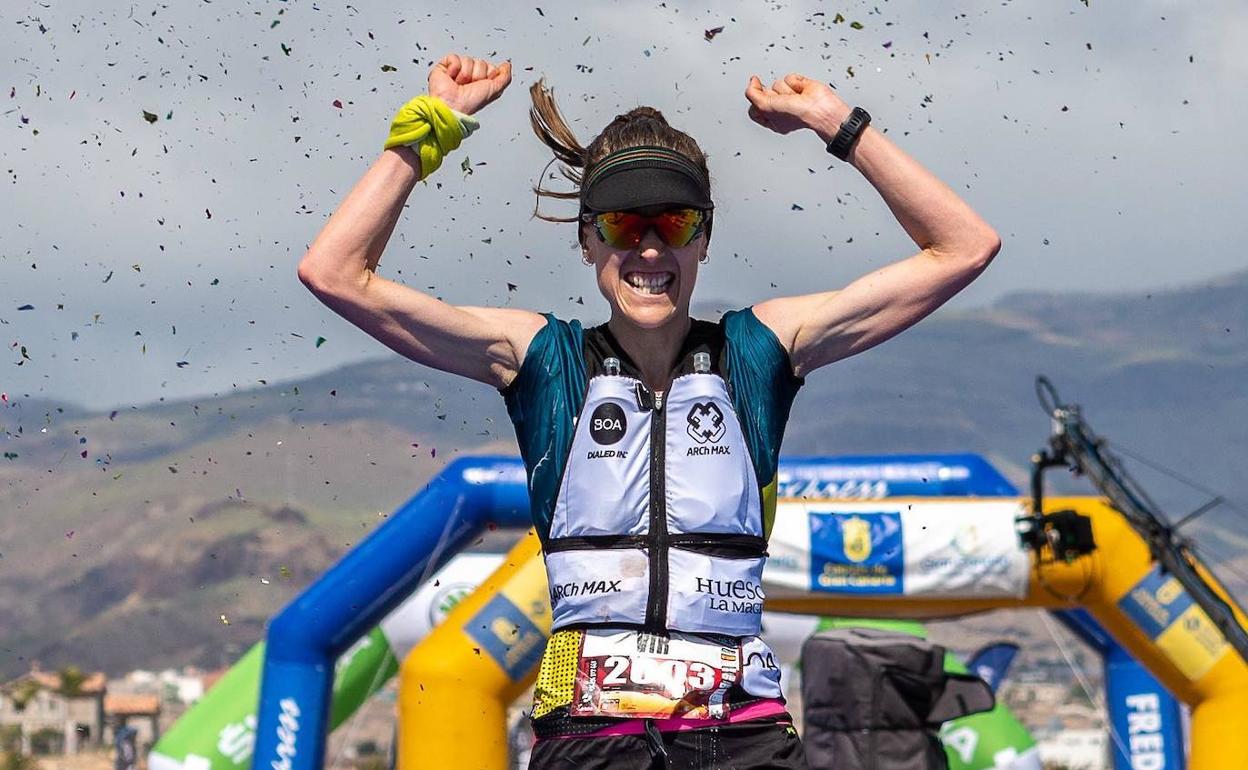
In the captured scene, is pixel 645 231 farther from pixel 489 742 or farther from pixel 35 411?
pixel 35 411

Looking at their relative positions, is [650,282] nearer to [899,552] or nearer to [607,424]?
[607,424]

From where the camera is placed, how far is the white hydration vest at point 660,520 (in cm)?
361

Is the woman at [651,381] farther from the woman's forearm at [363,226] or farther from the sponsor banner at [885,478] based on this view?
the sponsor banner at [885,478]

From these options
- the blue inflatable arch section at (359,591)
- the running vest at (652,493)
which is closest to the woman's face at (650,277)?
the running vest at (652,493)

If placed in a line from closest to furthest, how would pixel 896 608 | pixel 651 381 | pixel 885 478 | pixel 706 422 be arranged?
1. pixel 706 422
2. pixel 651 381
3. pixel 896 608
4. pixel 885 478

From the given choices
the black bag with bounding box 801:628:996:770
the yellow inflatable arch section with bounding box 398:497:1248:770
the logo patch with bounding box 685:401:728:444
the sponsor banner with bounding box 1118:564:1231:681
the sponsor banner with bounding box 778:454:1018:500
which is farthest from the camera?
the sponsor banner with bounding box 778:454:1018:500

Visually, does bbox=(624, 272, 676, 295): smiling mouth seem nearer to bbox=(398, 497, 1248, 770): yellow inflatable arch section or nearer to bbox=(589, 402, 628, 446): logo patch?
bbox=(589, 402, 628, 446): logo patch

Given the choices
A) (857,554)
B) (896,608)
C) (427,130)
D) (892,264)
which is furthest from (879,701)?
(427,130)

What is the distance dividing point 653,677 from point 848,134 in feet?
3.83

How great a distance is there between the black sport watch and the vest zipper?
0.67 metres

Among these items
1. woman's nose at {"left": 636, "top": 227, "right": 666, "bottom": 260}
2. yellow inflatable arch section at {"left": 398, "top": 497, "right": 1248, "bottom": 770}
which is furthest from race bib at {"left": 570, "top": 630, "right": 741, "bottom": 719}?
yellow inflatable arch section at {"left": 398, "top": 497, "right": 1248, "bottom": 770}

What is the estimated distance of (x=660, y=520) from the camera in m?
3.64

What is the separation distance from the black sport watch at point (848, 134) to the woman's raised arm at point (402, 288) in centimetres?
70

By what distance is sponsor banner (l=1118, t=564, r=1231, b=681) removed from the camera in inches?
379
